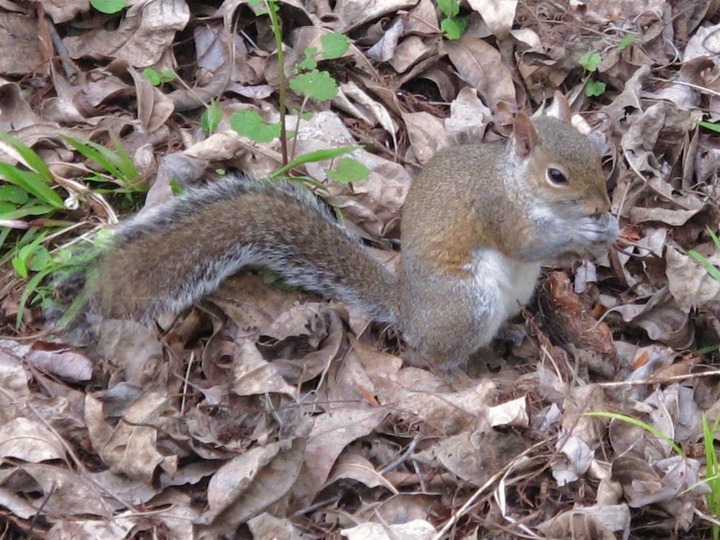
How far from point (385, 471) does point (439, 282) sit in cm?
78

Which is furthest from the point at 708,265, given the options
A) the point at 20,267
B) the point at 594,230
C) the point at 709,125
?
the point at 20,267

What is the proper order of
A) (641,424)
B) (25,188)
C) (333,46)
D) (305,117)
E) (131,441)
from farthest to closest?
(305,117)
(333,46)
(25,188)
(131,441)
(641,424)

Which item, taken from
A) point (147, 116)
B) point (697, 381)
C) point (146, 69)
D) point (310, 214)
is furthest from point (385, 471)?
point (146, 69)

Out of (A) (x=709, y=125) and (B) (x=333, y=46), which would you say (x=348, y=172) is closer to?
(B) (x=333, y=46)

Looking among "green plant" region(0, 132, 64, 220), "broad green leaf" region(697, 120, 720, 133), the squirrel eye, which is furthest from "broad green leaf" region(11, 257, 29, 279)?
"broad green leaf" region(697, 120, 720, 133)

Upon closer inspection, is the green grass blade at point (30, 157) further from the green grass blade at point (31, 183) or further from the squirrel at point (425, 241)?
the squirrel at point (425, 241)

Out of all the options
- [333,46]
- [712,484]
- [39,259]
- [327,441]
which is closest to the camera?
[712,484]

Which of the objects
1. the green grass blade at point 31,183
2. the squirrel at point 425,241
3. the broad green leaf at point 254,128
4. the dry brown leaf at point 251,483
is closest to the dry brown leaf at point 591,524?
the dry brown leaf at point 251,483

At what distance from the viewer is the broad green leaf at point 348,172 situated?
3484 mm

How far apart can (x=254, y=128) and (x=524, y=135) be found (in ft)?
3.25

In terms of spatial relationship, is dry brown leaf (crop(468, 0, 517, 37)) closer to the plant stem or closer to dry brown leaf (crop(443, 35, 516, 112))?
dry brown leaf (crop(443, 35, 516, 112))

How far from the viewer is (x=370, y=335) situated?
11.5ft

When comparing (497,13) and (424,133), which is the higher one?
(497,13)

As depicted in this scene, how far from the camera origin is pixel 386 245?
12.4 ft
